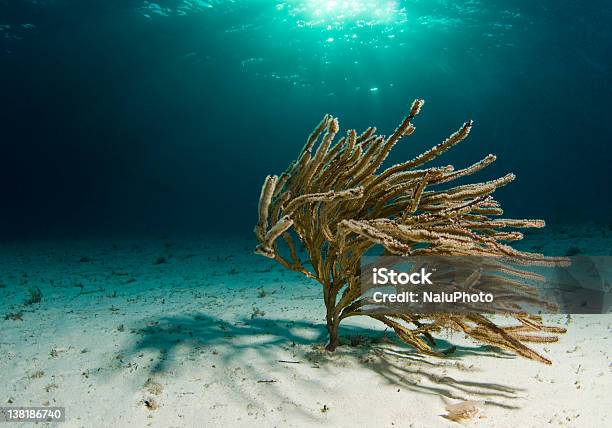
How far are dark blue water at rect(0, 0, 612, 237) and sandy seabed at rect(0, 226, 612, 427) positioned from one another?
1918 cm

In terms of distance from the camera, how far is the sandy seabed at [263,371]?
2.73m

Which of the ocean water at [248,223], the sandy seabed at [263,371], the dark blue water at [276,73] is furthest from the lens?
the dark blue water at [276,73]

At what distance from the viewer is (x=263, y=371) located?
328cm

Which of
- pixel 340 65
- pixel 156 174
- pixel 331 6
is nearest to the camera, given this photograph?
pixel 331 6

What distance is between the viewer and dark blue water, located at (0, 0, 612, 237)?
2798 cm

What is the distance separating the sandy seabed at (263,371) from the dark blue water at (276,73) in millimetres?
19175

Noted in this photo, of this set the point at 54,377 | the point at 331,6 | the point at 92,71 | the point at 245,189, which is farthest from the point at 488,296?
the point at 245,189

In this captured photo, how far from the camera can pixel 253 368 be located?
3.33 meters

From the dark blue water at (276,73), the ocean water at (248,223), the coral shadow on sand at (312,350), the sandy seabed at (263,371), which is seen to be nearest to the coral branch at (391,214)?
the coral shadow on sand at (312,350)

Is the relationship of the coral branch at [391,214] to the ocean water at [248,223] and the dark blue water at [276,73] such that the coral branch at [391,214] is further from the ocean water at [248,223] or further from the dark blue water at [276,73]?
the dark blue water at [276,73]

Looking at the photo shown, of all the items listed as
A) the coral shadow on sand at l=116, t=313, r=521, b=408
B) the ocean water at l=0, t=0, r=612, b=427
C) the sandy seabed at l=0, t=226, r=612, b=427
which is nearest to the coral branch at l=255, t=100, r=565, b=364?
the coral shadow on sand at l=116, t=313, r=521, b=408

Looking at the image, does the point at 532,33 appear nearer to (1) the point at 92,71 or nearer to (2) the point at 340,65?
(2) the point at 340,65

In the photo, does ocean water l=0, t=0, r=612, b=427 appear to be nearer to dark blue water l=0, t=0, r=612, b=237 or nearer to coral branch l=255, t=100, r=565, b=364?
dark blue water l=0, t=0, r=612, b=237

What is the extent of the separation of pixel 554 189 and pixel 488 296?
130 m
